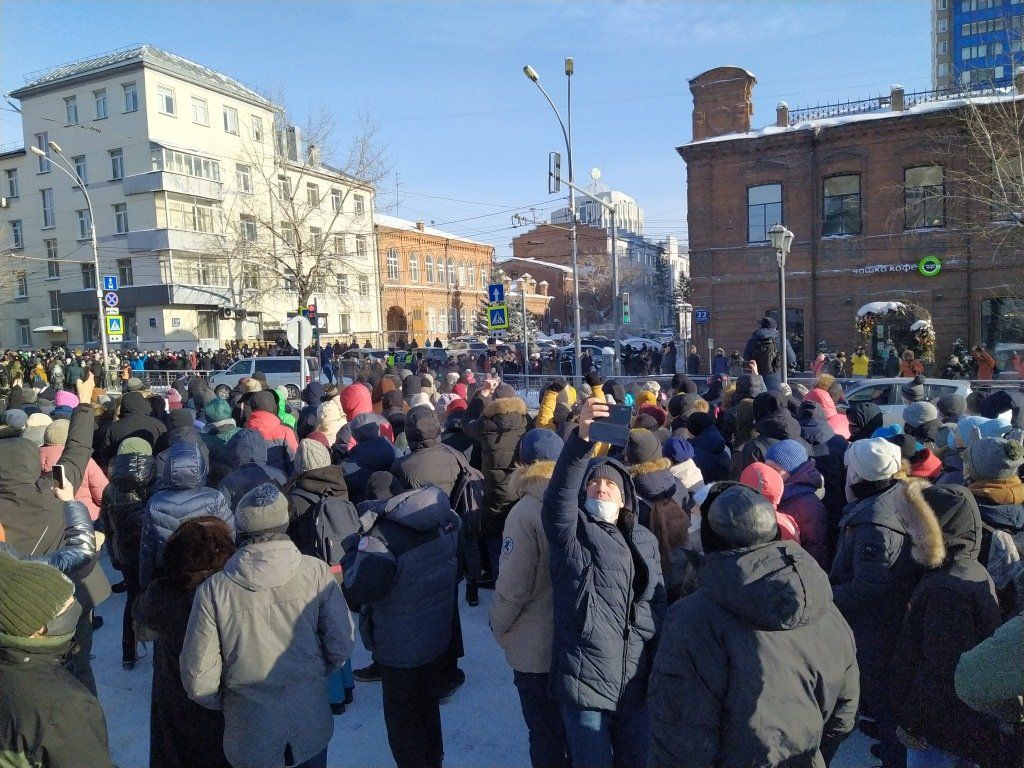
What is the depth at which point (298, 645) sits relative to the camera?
285cm

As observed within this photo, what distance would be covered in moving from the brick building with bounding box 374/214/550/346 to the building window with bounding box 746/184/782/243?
88.8 feet

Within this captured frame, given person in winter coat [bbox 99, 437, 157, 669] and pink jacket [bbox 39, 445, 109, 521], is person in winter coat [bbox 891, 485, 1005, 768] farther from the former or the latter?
pink jacket [bbox 39, 445, 109, 521]

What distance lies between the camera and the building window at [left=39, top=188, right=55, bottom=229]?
1768 inches

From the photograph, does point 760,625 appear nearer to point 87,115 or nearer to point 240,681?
point 240,681

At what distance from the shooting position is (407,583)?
11.2 ft

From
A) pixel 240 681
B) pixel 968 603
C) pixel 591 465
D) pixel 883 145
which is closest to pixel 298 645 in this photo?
pixel 240 681

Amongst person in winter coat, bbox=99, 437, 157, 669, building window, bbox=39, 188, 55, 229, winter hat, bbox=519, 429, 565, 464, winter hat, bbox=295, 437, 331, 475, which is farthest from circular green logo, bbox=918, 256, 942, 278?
building window, bbox=39, 188, 55, 229

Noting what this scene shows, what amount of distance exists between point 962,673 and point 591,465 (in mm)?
1507

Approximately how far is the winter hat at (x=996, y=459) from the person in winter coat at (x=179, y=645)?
3.73 meters

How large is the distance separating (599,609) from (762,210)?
2743 centimetres

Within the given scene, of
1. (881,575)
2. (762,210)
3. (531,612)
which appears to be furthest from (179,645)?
(762,210)

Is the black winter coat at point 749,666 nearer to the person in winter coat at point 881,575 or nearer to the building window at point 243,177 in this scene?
the person in winter coat at point 881,575

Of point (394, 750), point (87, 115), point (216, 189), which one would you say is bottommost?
point (394, 750)

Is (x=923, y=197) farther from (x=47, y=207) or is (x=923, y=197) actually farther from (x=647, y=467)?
(x=47, y=207)
